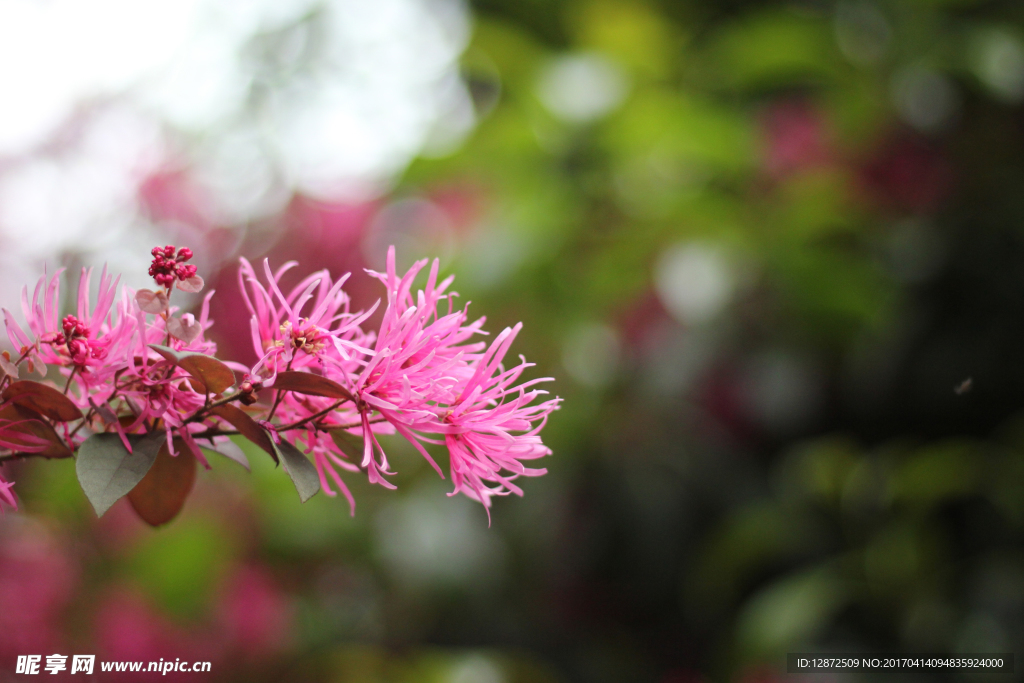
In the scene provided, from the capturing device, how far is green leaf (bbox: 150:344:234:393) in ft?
0.88

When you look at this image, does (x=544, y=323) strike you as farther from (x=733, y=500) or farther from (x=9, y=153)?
(x=9, y=153)

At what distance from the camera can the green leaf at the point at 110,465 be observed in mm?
259

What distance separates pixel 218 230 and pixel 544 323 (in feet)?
2.01

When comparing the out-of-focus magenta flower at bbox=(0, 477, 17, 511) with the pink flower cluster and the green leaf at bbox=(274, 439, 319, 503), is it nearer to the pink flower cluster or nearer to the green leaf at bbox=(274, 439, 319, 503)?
the pink flower cluster

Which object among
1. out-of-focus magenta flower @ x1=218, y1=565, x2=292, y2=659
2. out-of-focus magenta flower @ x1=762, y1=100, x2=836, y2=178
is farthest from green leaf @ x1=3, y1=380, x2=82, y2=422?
out-of-focus magenta flower @ x1=762, y1=100, x2=836, y2=178

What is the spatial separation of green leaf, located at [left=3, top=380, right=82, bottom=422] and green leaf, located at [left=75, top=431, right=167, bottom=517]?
2cm

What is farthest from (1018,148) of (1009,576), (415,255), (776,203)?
(415,255)

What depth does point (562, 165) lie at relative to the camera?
130 cm

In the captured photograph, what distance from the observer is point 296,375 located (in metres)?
0.29

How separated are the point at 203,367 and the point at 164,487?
108 mm

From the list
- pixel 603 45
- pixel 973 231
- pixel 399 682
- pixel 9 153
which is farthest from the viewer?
pixel 603 45

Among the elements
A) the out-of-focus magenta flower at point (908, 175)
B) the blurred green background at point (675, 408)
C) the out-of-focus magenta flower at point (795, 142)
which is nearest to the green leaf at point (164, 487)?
the blurred green background at point (675, 408)

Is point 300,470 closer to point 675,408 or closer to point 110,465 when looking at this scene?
point 110,465

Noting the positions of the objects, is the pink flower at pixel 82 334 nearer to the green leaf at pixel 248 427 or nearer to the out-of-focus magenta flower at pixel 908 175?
the green leaf at pixel 248 427
